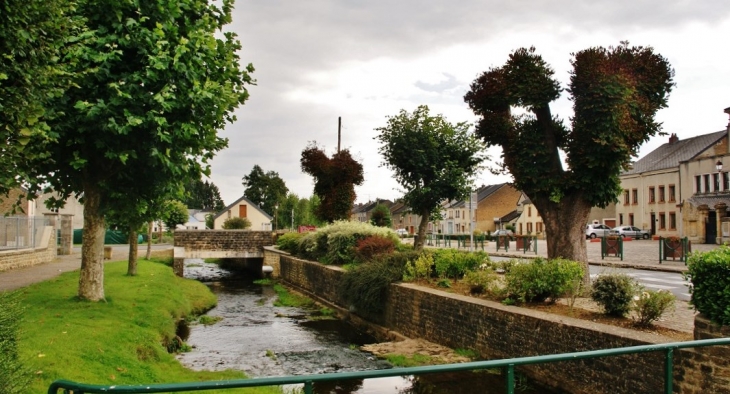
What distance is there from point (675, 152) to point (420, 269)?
47.0m

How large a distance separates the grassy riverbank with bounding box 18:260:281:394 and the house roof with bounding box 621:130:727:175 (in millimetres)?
48328

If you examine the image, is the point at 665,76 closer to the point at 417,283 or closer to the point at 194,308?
the point at 417,283

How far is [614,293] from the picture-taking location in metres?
9.27

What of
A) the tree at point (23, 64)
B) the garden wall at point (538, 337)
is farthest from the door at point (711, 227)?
the tree at point (23, 64)

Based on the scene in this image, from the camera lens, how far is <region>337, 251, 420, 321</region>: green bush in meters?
16.2

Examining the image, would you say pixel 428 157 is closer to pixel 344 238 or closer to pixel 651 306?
pixel 344 238

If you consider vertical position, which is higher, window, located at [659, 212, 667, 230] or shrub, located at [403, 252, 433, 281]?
window, located at [659, 212, 667, 230]

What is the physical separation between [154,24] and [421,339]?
Answer: 9185 mm

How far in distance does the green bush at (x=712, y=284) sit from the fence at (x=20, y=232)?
75.5 feet

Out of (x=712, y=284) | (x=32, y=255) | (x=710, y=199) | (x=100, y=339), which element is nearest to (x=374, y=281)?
(x=100, y=339)

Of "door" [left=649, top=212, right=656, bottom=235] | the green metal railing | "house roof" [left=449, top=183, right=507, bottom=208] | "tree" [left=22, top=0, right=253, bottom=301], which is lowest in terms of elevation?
the green metal railing

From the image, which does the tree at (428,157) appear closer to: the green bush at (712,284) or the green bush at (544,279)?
the green bush at (544,279)

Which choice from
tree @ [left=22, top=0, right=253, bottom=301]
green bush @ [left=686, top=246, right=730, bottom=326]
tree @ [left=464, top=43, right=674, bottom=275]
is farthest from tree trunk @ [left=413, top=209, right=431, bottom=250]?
green bush @ [left=686, top=246, right=730, bottom=326]

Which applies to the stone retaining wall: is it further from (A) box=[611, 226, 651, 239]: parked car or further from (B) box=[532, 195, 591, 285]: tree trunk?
(A) box=[611, 226, 651, 239]: parked car
